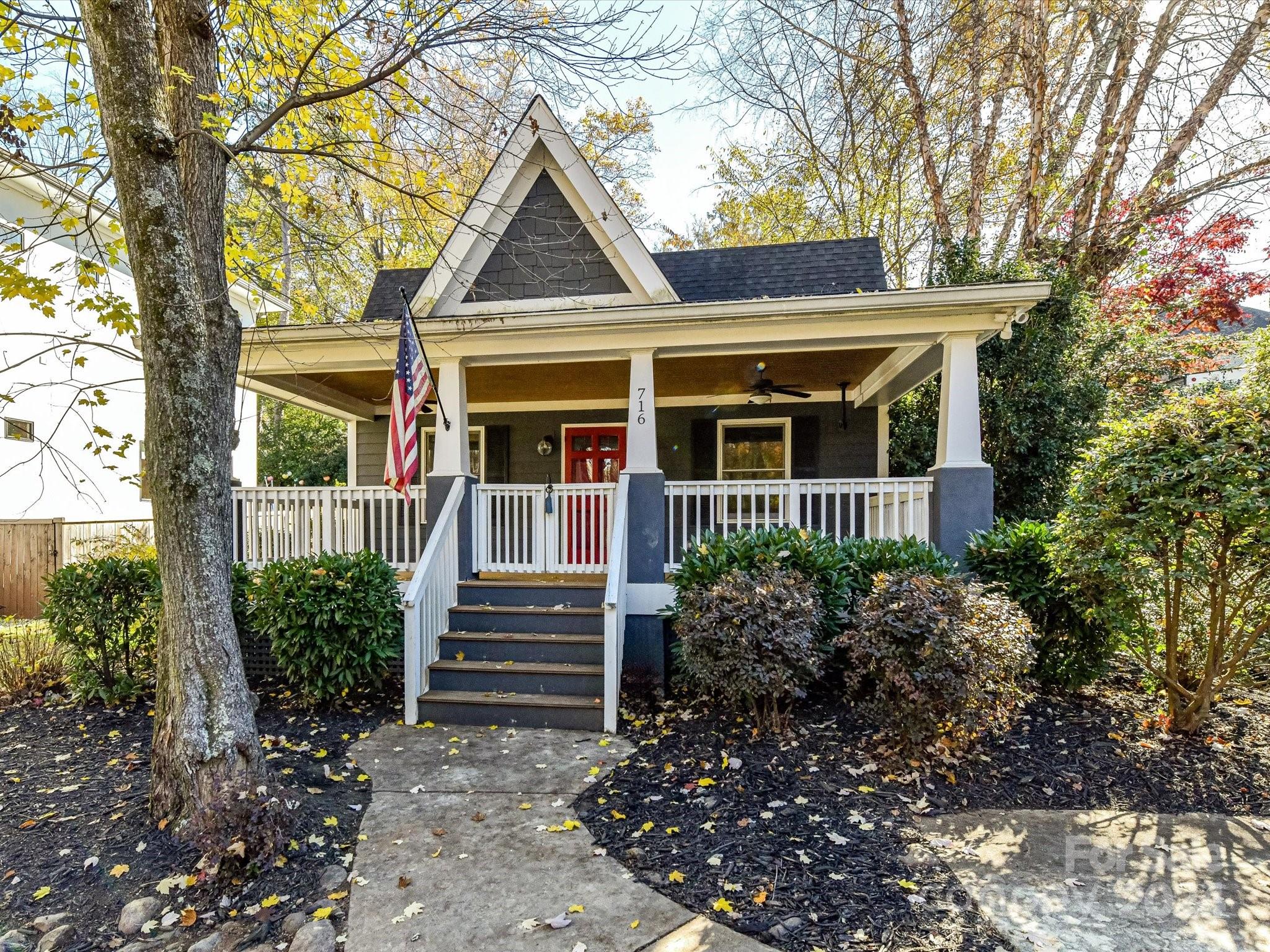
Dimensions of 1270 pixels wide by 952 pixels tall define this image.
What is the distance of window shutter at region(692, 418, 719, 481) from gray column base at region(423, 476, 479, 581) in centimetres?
370

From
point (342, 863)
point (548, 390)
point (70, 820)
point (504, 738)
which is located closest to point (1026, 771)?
point (504, 738)

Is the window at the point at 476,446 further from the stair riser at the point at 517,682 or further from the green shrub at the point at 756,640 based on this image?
the green shrub at the point at 756,640

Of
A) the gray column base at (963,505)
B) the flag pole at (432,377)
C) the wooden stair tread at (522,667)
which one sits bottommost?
the wooden stair tread at (522,667)

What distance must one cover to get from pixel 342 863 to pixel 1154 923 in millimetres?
3552

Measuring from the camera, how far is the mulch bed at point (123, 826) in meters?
2.75

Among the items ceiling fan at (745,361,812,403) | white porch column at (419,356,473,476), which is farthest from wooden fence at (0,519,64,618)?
ceiling fan at (745,361,812,403)

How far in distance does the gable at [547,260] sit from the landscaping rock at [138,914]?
570 cm

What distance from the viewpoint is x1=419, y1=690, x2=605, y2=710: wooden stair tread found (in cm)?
495

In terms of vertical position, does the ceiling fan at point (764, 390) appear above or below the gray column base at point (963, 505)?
above

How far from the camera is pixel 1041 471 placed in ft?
27.3

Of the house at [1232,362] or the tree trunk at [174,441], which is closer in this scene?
the tree trunk at [174,441]

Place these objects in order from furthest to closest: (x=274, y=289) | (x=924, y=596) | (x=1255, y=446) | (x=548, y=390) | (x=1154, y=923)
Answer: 1. (x=274, y=289)
2. (x=548, y=390)
3. (x=924, y=596)
4. (x=1255, y=446)
5. (x=1154, y=923)

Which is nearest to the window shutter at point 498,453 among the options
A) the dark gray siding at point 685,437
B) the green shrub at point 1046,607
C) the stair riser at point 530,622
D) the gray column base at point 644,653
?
the dark gray siding at point 685,437

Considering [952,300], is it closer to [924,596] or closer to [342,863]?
[924,596]
